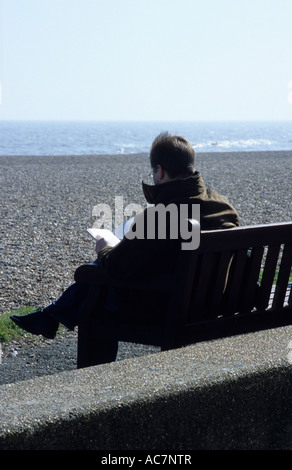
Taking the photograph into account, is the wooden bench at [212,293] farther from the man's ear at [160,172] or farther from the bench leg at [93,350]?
the man's ear at [160,172]

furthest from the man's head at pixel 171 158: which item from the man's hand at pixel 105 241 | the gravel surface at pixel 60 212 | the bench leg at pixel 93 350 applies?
the gravel surface at pixel 60 212

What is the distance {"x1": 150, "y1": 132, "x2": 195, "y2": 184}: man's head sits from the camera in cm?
359

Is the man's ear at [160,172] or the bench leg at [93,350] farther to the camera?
the bench leg at [93,350]

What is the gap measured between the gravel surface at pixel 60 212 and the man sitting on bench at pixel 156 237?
1.14 m

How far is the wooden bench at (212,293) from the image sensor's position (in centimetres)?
352

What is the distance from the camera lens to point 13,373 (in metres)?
4.50

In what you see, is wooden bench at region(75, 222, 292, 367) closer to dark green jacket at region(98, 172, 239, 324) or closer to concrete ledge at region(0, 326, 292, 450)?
dark green jacket at region(98, 172, 239, 324)

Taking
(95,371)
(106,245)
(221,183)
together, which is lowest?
(221,183)

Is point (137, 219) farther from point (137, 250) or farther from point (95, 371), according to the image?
point (95, 371)

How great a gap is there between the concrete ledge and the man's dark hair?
3.31 ft

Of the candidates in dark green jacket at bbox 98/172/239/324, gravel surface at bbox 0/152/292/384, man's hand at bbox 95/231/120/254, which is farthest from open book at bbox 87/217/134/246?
gravel surface at bbox 0/152/292/384

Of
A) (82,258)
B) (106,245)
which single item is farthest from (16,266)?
(106,245)

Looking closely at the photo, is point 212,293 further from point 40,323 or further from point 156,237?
point 40,323
